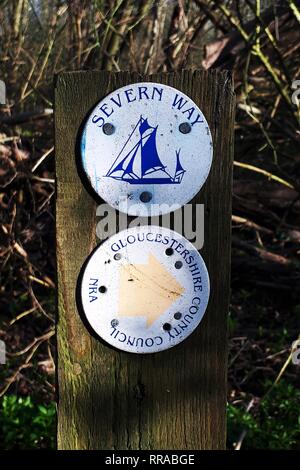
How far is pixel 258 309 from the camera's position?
16.4 ft

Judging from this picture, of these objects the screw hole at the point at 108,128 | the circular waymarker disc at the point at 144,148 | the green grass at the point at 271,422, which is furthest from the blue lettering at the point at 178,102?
the green grass at the point at 271,422

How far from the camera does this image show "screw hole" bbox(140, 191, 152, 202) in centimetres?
148

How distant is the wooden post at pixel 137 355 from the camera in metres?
1.50

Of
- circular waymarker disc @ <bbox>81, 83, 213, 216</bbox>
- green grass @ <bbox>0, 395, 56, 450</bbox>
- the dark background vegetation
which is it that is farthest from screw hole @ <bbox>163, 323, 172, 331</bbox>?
green grass @ <bbox>0, 395, 56, 450</bbox>

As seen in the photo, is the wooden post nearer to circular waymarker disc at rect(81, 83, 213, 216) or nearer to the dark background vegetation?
circular waymarker disc at rect(81, 83, 213, 216)

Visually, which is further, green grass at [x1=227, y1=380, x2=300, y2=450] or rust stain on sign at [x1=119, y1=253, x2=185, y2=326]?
green grass at [x1=227, y1=380, x2=300, y2=450]

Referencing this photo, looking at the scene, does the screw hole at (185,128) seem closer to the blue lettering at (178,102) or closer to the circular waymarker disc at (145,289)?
the blue lettering at (178,102)

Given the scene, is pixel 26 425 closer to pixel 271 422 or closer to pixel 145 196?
pixel 271 422

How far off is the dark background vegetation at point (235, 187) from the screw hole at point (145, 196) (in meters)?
2.04

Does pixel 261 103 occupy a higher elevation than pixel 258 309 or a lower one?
higher

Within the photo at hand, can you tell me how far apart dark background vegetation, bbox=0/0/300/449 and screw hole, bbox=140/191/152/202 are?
6.69 ft
